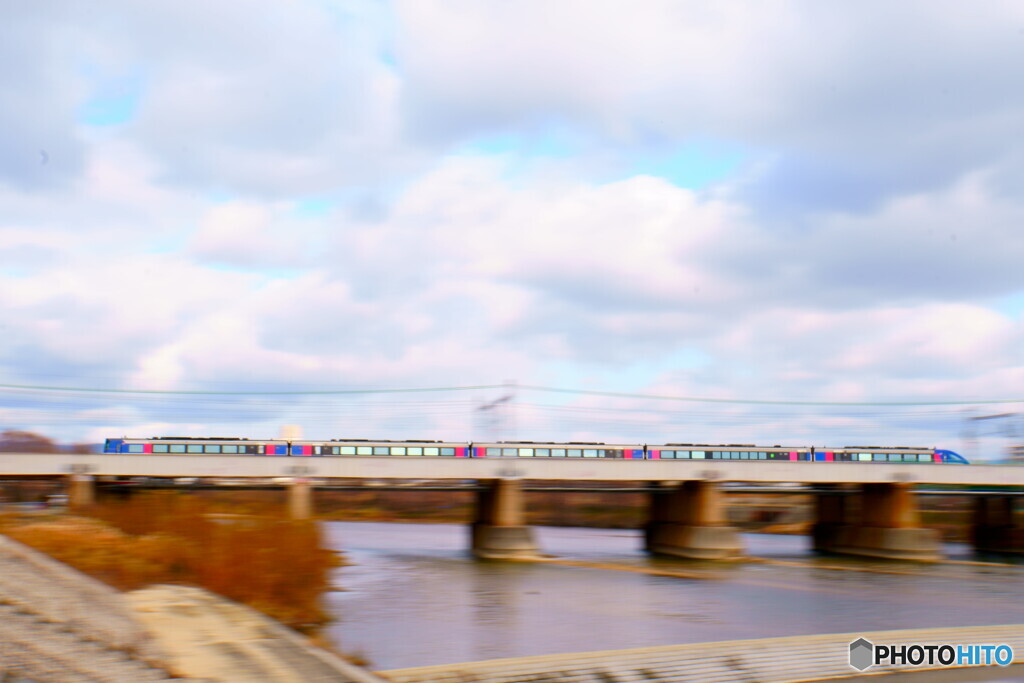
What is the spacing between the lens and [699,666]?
18.3m

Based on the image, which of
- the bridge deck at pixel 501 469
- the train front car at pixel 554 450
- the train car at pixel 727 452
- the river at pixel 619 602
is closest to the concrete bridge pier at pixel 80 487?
the bridge deck at pixel 501 469

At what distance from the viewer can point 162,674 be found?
1228cm

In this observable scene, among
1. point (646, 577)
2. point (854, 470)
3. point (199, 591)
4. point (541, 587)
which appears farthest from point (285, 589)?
point (854, 470)

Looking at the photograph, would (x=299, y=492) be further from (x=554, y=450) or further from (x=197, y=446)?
(x=554, y=450)

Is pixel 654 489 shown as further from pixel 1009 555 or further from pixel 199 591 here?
pixel 199 591

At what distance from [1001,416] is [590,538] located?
4402cm

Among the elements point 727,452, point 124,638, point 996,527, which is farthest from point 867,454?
point 124,638

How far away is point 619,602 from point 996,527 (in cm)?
6609

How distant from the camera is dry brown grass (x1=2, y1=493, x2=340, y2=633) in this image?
18703mm

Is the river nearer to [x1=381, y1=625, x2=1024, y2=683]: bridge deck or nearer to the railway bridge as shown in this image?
the railway bridge

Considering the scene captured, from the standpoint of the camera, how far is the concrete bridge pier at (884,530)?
69.1 meters

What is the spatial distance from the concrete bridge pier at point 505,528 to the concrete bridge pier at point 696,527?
12200 millimetres

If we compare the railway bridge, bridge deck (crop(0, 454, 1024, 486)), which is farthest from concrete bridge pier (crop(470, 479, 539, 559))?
bridge deck (crop(0, 454, 1024, 486))

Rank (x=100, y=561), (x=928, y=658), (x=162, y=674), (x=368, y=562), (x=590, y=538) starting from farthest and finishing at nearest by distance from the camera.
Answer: (x=590, y=538) < (x=368, y=562) < (x=928, y=658) < (x=100, y=561) < (x=162, y=674)
